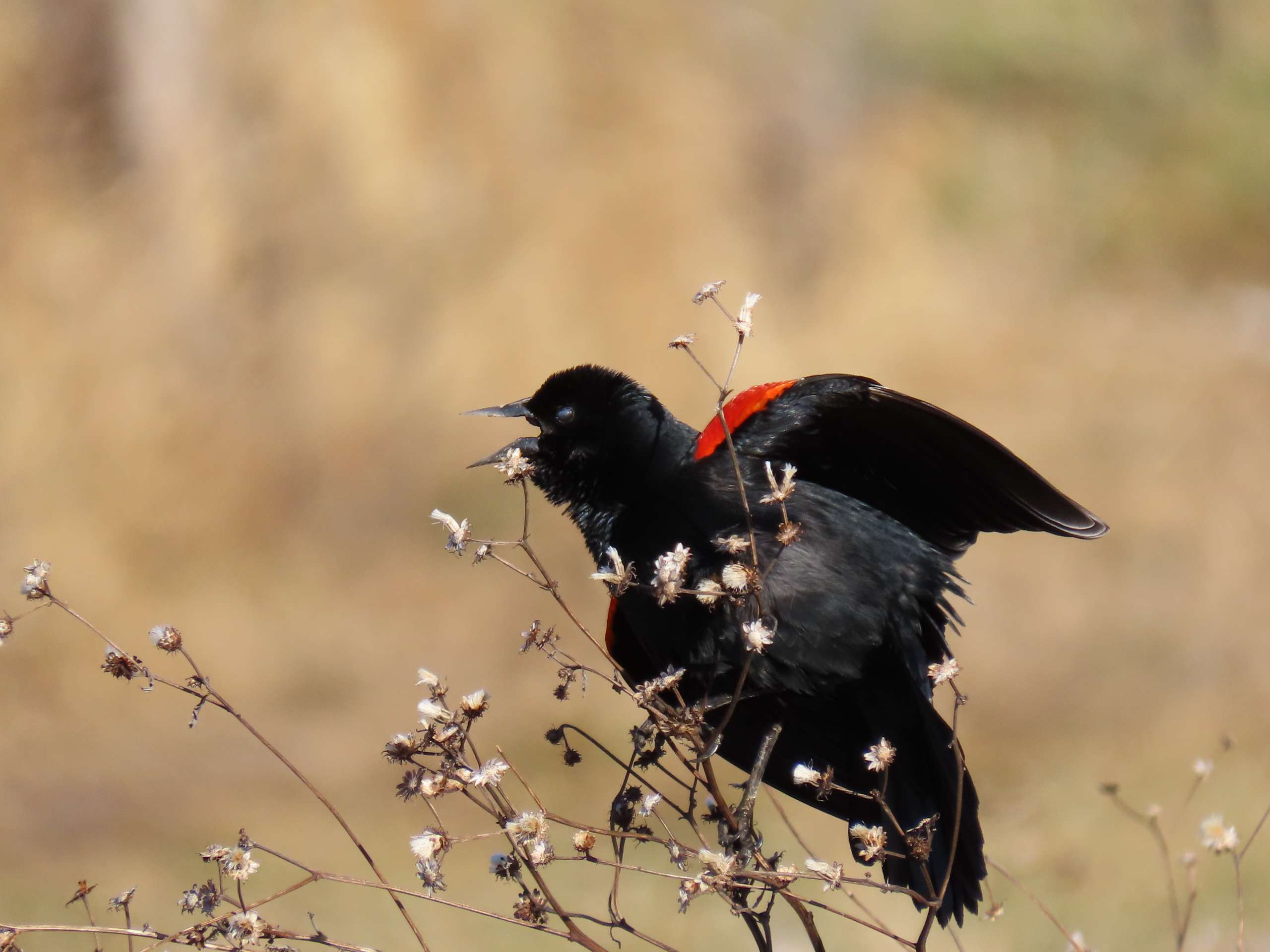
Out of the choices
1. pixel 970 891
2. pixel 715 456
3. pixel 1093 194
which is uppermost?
pixel 1093 194

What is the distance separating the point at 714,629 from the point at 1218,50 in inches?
195

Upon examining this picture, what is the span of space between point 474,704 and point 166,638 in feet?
1.28

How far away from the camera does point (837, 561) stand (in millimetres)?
1947

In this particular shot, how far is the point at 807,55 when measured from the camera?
550cm

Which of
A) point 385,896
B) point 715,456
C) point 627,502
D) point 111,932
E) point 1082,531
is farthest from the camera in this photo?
point 385,896

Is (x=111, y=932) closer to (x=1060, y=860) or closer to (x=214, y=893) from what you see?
(x=214, y=893)

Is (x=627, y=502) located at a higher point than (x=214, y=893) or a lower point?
higher

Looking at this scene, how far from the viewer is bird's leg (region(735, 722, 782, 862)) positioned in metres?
1.77

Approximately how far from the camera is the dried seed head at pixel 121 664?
1.30m

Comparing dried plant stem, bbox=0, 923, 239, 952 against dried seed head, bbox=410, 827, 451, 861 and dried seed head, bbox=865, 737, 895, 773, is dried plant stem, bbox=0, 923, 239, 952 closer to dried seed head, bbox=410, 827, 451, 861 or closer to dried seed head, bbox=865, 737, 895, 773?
dried seed head, bbox=410, 827, 451, 861

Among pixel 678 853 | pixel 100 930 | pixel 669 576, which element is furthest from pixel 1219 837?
pixel 100 930

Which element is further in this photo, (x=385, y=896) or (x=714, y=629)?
(x=385, y=896)

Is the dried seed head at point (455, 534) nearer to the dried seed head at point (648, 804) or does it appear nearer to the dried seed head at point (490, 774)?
the dried seed head at point (490, 774)

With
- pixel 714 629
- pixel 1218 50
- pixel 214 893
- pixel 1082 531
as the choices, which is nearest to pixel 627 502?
pixel 714 629
